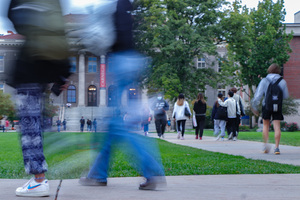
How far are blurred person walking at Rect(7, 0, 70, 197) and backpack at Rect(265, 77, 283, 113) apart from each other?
6.45 m

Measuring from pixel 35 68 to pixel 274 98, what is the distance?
6792 mm

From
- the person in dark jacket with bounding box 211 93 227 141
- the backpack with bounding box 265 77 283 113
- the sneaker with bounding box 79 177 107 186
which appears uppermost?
the backpack with bounding box 265 77 283 113

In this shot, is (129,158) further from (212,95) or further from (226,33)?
(212,95)

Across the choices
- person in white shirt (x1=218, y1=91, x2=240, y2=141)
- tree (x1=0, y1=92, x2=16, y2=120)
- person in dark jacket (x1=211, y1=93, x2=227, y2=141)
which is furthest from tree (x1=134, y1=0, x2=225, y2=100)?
tree (x1=0, y1=92, x2=16, y2=120)

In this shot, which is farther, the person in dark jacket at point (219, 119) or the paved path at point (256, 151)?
the person in dark jacket at point (219, 119)

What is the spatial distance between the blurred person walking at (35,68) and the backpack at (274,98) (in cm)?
645

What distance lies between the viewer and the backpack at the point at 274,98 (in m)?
9.20

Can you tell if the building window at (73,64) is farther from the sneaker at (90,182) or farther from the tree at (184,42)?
the tree at (184,42)

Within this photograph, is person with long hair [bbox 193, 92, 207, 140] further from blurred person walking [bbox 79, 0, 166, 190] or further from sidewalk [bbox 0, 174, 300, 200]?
blurred person walking [bbox 79, 0, 166, 190]

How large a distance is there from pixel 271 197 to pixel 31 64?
2266mm

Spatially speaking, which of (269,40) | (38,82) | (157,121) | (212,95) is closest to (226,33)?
A: (269,40)

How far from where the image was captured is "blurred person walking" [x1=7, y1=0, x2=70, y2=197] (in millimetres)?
3312

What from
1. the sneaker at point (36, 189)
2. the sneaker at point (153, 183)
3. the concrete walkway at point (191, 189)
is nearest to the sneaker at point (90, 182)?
the concrete walkway at point (191, 189)

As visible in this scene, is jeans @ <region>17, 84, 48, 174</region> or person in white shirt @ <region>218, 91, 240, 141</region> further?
person in white shirt @ <region>218, 91, 240, 141</region>
